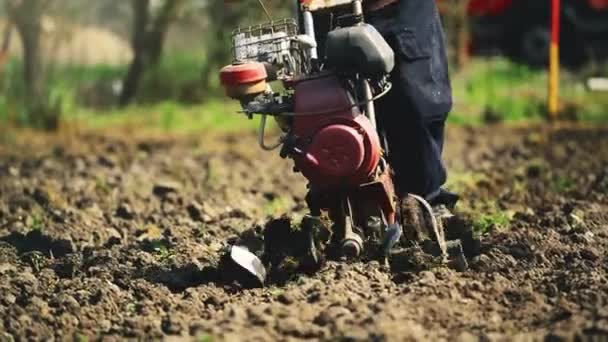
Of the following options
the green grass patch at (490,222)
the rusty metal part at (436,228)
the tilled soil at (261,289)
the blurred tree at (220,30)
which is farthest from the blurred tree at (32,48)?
the rusty metal part at (436,228)

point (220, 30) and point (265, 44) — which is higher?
point (265, 44)

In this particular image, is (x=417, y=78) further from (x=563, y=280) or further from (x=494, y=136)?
(x=494, y=136)

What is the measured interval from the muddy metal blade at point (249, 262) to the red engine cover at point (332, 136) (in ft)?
1.20

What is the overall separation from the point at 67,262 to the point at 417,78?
62.8 inches

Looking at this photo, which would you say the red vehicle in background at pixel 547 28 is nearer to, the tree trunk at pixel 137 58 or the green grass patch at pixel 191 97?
the green grass patch at pixel 191 97

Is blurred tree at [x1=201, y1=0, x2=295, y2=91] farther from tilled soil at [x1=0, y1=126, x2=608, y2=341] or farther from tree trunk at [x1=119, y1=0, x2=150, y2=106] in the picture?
tilled soil at [x1=0, y1=126, x2=608, y2=341]

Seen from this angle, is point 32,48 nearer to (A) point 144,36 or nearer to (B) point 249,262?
(A) point 144,36

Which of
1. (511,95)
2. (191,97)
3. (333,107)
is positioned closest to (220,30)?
(191,97)

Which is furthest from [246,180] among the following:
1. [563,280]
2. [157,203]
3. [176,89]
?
[176,89]

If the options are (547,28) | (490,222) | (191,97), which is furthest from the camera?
(547,28)

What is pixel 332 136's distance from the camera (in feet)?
16.5

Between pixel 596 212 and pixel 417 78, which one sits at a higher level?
pixel 417 78

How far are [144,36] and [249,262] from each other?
10.5 metres

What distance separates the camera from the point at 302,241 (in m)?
5.24
